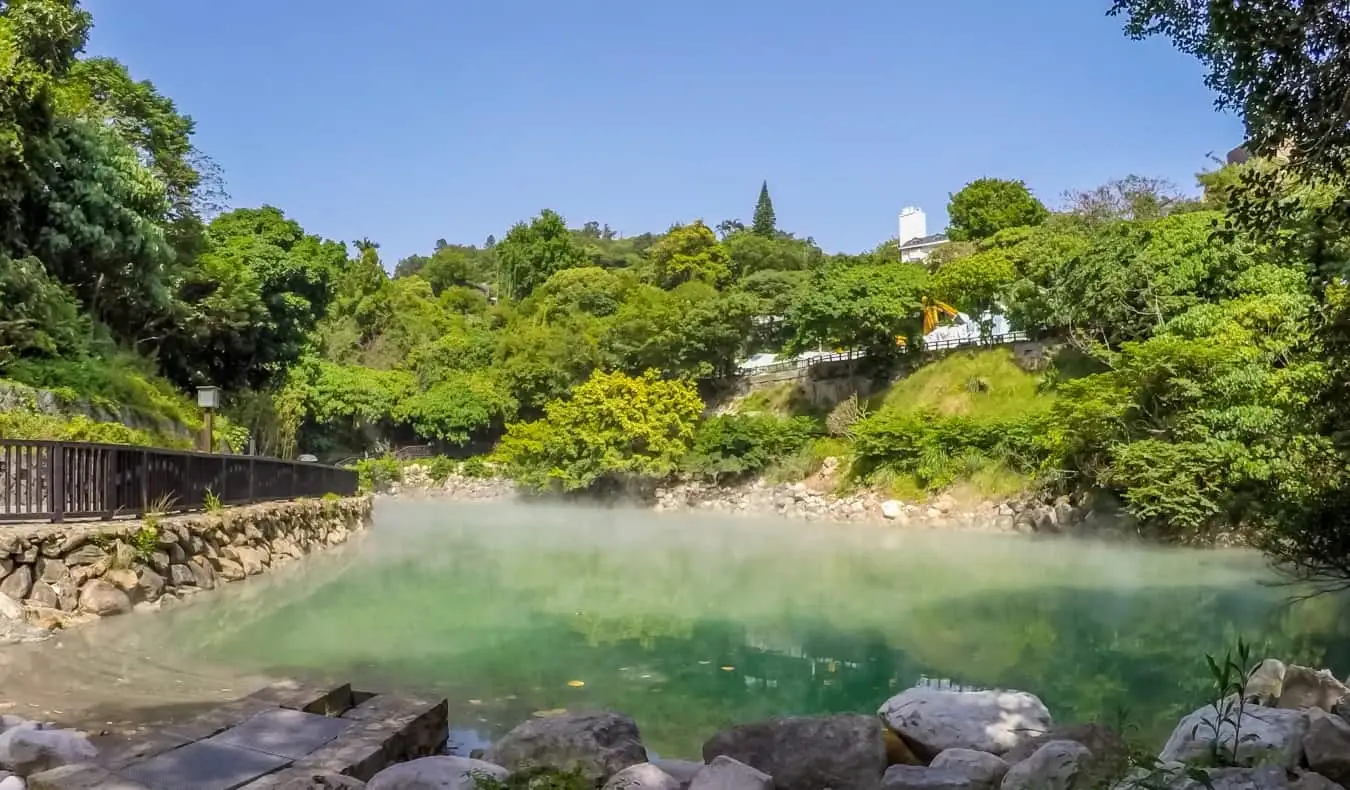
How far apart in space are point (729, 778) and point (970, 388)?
25142 millimetres

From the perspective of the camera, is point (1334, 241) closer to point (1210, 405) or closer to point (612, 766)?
point (612, 766)

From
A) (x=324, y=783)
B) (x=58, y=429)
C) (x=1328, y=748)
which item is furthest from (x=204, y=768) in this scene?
(x=58, y=429)

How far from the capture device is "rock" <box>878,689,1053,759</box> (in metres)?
4.02

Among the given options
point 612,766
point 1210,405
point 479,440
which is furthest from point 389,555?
point 479,440

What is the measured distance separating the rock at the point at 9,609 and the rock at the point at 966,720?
5.65 metres

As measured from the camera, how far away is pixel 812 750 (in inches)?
144

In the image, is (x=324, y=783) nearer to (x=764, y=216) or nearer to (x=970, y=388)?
(x=970, y=388)

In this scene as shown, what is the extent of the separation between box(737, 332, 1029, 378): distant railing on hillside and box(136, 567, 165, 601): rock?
2362 cm

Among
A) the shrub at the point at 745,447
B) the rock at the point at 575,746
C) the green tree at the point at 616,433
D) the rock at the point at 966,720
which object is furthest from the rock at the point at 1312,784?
the green tree at the point at 616,433

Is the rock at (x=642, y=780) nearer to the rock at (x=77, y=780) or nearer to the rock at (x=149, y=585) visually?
the rock at (x=77, y=780)

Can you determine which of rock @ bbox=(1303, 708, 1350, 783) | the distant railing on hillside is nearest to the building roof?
the distant railing on hillside

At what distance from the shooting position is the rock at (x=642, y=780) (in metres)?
3.17

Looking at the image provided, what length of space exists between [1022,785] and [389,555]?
1202 centimetres

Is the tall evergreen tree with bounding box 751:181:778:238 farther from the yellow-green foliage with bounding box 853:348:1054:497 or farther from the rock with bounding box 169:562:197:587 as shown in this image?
the rock with bounding box 169:562:197:587
